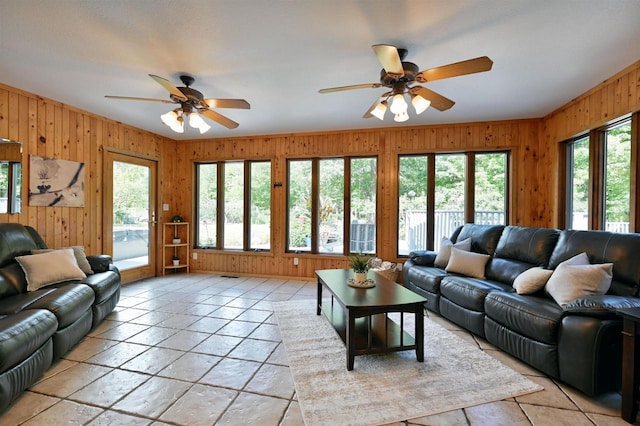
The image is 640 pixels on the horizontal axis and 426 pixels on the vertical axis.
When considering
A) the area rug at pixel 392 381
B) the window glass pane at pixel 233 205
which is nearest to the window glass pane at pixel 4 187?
the window glass pane at pixel 233 205

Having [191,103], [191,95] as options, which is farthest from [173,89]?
[191,103]

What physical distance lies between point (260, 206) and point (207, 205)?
3.69ft

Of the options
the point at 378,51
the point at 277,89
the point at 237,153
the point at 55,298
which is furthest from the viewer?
the point at 237,153

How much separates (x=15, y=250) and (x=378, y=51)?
150 inches

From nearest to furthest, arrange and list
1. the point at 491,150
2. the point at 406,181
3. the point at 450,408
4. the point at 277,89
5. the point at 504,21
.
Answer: the point at 450,408 < the point at 504,21 < the point at 277,89 < the point at 491,150 < the point at 406,181

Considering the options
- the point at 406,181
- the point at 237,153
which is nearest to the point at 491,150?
the point at 406,181

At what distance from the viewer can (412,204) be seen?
16.1 ft

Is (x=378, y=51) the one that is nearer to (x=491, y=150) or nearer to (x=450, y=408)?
(x=450, y=408)

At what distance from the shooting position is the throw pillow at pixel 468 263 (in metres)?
3.41

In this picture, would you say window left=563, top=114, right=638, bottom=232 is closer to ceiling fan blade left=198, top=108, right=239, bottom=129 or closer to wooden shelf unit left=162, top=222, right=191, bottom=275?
ceiling fan blade left=198, top=108, right=239, bottom=129

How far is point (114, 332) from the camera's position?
114 inches

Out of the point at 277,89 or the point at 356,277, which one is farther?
the point at 277,89

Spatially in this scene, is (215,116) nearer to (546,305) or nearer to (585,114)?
(546,305)

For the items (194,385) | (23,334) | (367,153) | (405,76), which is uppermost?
(405,76)
